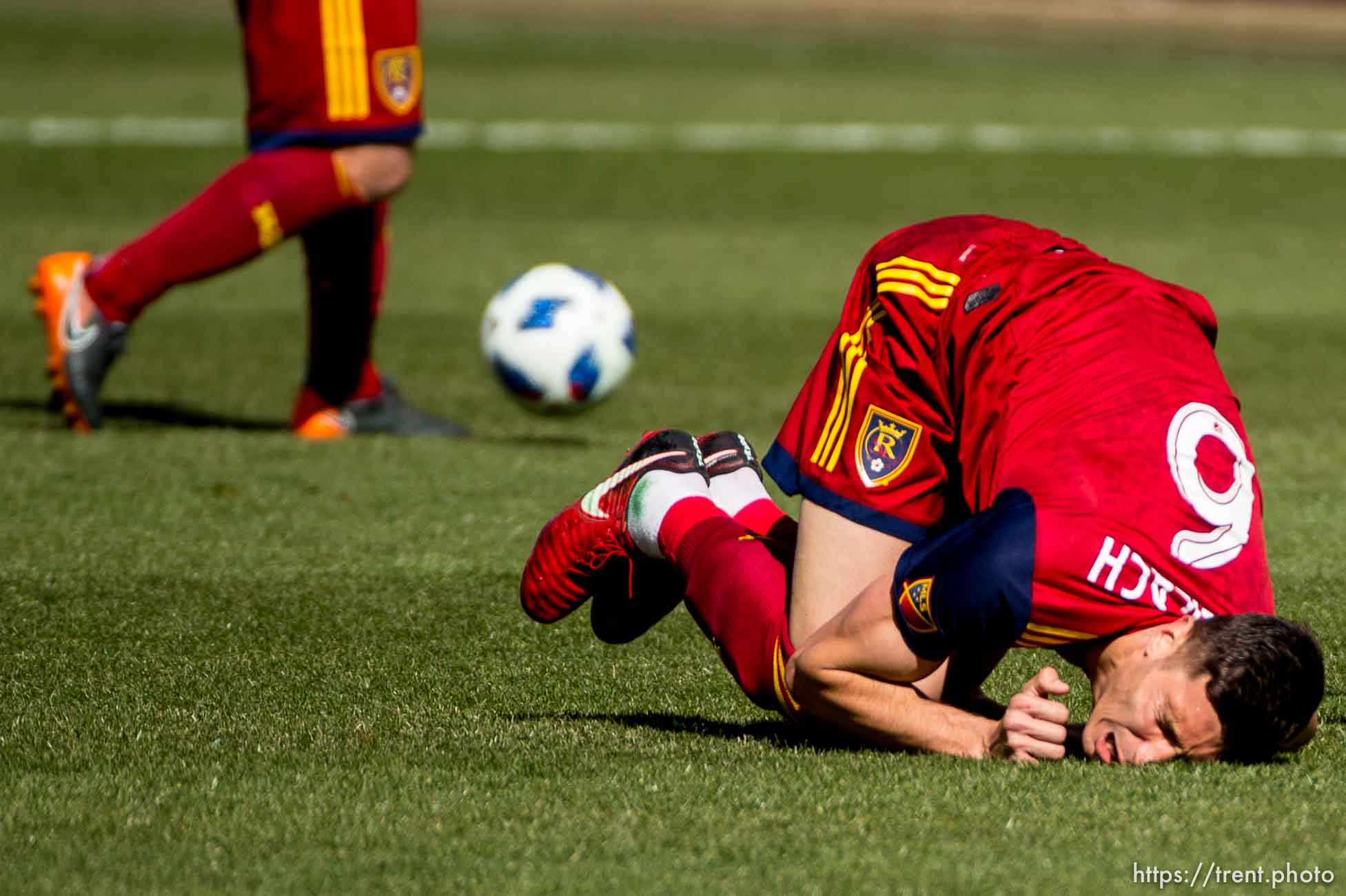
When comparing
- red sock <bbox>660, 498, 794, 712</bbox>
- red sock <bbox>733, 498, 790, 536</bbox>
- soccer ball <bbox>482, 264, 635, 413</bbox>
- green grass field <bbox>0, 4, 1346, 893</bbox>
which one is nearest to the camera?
green grass field <bbox>0, 4, 1346, 893</bbox>

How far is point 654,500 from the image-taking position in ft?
12.9

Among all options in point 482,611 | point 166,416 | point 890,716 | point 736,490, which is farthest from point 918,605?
point 166,416

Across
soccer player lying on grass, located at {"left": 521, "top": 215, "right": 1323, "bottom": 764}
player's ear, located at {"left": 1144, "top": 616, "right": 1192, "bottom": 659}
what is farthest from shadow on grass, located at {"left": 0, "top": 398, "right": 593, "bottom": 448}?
player's ear, located at {"left": 1144, "top": 616, "right": 1192, "bottom": 659}

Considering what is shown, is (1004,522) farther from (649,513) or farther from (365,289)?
(365,289)

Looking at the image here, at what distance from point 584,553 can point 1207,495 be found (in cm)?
124

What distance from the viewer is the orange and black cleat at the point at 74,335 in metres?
6.17

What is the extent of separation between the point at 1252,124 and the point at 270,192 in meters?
13.4

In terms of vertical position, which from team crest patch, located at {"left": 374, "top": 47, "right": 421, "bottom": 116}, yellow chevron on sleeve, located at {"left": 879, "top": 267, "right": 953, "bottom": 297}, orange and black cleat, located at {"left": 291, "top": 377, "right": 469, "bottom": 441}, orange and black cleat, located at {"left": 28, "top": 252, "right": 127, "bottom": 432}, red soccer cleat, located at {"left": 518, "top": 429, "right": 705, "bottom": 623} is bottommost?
orange and black cleat, located at {"left": 291, "top": 377, "right": 469, "bottom": 441}

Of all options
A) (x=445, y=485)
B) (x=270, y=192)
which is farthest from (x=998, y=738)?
(x=270, y=192)

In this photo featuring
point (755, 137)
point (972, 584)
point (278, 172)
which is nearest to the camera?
point (972, 584)

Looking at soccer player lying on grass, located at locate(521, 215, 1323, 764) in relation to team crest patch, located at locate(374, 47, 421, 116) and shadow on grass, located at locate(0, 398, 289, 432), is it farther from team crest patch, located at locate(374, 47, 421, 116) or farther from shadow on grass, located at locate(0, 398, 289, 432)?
shadow on grass, located at locate(0, 398, 289, 432)

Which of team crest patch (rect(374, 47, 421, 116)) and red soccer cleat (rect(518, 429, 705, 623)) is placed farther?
team crest patch (rect(374, 47, 421, 116))

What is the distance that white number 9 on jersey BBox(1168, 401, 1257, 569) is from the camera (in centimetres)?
320

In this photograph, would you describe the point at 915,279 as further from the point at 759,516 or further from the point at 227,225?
the point at 227,225
